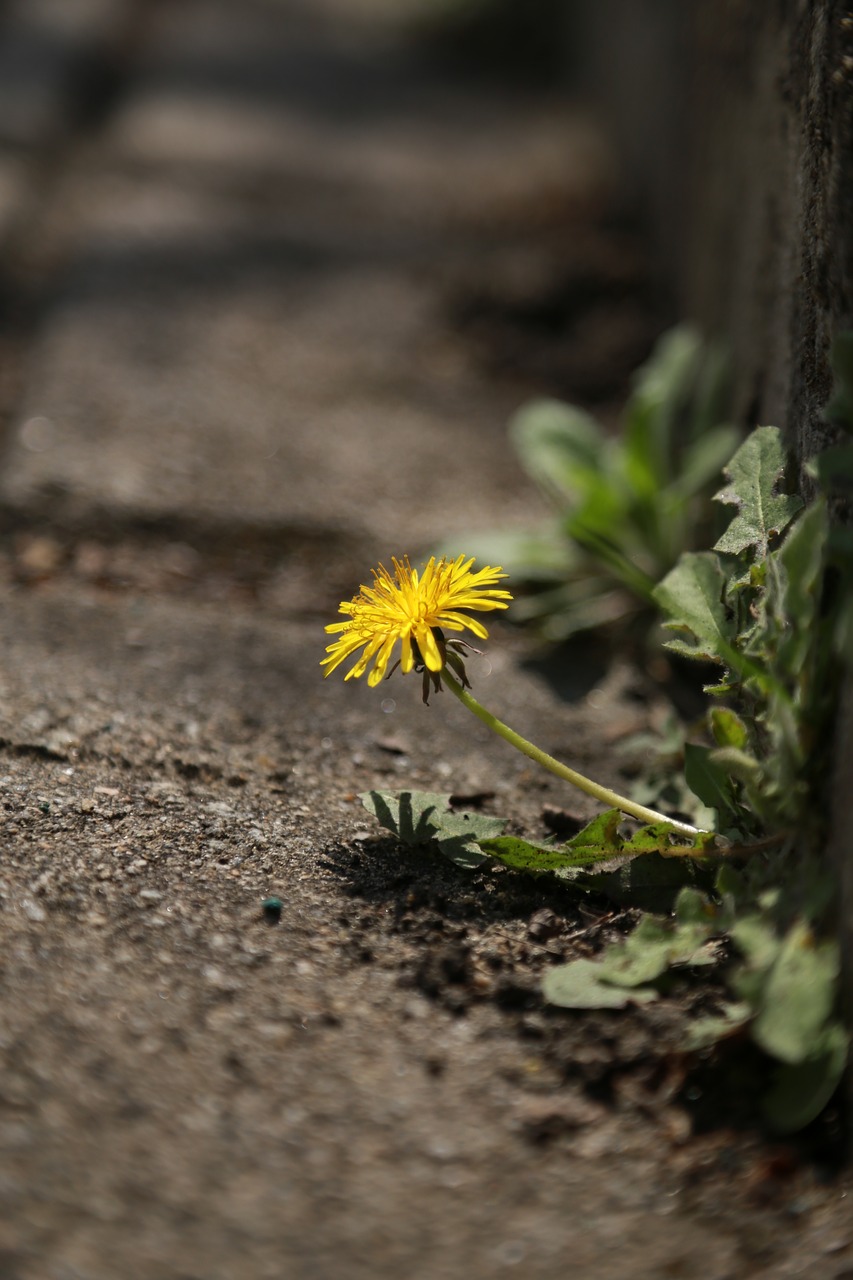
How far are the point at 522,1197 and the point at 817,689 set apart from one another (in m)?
0.65

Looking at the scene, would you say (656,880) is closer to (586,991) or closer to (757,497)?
(586,991)

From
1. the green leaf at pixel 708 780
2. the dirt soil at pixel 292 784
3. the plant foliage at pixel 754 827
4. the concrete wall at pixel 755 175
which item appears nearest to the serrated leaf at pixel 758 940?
the plant foliage at pixel 754 827

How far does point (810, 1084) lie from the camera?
1.24 metres

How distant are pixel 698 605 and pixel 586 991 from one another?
61 centimetres

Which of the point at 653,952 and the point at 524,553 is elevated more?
the point at 524,553

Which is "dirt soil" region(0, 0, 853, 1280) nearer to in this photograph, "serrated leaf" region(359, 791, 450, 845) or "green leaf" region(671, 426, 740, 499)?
"serrated leaf" region(359, 791, 450, 845)

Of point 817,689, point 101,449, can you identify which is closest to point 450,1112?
point 817,689

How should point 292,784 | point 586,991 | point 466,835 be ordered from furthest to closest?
1. point 292,784
2. point 466,835
3. point 586,991

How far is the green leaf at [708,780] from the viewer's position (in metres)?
1.57

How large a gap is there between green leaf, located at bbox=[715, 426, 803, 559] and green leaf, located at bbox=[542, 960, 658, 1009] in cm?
64

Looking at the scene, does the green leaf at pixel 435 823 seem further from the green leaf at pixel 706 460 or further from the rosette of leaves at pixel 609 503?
the green leaf at pixel 706 460

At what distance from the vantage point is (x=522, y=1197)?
1222 millimetres

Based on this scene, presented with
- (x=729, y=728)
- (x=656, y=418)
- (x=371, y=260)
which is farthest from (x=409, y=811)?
(x=371, y=260)

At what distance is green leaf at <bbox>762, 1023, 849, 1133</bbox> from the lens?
1.23 meters
